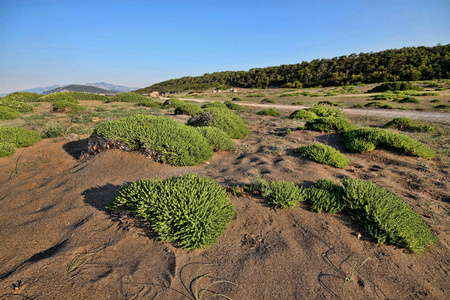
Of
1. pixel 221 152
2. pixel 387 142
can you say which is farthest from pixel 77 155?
pixel 387 142

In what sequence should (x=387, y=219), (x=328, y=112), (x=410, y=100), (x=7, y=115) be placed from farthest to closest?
1. (x=410, y=100)
2. (x=7, y=115)
3. (x=328, y=112)
4. (x=387, y=219)

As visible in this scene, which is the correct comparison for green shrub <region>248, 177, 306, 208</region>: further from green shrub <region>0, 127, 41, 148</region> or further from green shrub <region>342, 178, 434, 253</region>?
green shrub <region>0, 127, 41, 148</region>

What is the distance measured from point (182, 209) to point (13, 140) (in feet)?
25.5

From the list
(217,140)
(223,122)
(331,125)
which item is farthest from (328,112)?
(217,140)

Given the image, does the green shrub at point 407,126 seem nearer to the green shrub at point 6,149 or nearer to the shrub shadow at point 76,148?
the shrub shadow at point 76,148

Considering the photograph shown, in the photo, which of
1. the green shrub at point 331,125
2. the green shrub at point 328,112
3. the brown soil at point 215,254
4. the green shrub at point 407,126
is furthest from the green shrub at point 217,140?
the green shrub at point 407,126

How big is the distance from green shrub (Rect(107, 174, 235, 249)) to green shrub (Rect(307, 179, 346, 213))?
1349mm

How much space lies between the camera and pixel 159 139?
17.7 ft

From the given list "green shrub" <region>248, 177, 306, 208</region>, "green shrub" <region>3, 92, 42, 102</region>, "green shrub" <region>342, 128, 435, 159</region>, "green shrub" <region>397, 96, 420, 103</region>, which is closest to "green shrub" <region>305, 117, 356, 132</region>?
"green shrub" <region>342, 128, 435, 159</region>

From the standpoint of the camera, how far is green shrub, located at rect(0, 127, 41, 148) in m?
7.02

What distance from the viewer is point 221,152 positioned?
6734 millimetres

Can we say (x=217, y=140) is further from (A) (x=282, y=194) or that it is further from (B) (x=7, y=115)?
(B) (x=7, y=115)

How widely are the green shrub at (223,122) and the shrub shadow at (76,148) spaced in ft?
13.5

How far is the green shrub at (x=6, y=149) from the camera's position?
6448mm
